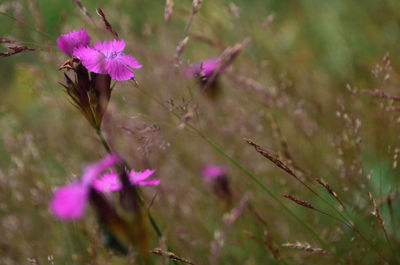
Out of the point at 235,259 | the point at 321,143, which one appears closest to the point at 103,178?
the point at 235,259

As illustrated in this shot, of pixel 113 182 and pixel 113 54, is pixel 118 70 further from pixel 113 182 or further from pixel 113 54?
pixel 113 182

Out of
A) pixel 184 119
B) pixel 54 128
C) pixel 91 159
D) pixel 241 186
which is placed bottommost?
pixel 184 119

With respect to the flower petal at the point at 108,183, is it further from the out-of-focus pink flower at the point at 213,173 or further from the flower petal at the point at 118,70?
the out-of-focus pink flower at the point at 213,173

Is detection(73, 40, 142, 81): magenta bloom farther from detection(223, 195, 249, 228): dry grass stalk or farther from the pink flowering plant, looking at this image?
detection(223, 195, 249, 228): dry grass stalk

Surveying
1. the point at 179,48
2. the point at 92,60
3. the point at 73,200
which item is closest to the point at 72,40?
the point at 92,60

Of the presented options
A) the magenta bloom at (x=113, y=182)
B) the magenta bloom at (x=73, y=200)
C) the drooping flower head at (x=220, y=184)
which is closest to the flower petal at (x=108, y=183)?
the magenta bloom at (x=113, y=182)

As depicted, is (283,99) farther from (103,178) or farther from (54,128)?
(54,128)

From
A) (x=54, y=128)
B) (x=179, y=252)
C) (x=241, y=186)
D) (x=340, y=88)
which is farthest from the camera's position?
(x=54, y=128)
